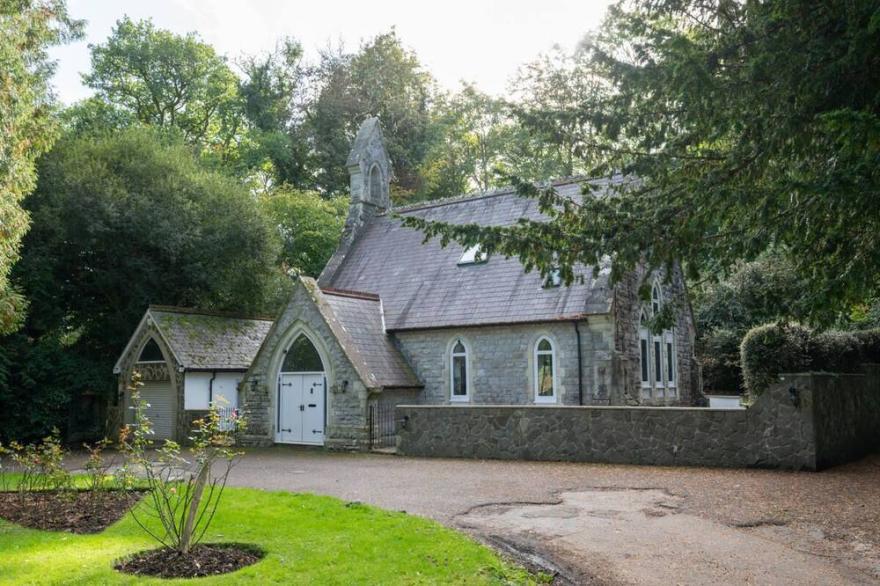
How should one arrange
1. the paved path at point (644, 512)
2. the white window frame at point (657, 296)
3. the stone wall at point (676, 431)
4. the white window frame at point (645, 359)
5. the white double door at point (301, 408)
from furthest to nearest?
1. the white window frame at point (657, 296)
2. the white window frame at point (645, 359)
3. the white double door at point (301, 408)
4. the stone wall at point (676, 431)
5. the paved path at point (644, 512)

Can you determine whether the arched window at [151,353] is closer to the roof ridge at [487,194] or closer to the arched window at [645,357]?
the roof ridge at [487,194]

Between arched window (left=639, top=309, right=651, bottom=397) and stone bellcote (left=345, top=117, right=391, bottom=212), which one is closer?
arched window (left=639, top=309, right=651, bottom=397)

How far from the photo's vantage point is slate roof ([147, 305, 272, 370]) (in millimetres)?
23625

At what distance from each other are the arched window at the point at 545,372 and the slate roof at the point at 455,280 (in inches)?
36.3

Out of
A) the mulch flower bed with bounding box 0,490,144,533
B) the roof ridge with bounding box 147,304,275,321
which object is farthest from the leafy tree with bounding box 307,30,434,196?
the mulch flower bed with bounding box 0,490,144,533

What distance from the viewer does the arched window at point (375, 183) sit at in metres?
30.7

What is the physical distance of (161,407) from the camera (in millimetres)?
24188

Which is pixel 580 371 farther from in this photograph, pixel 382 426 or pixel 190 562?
pixel 190 562

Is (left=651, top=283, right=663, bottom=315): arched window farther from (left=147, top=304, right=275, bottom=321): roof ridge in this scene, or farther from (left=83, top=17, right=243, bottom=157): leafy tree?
(left=83, top=17, right=243, bottom=157): leafy tree

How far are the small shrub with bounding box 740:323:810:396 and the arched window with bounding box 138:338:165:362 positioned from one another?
1761 centimetres

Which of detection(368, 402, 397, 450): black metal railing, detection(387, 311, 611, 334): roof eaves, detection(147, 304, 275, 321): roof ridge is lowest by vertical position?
detection(368, 402, 397, 450): black metal railing

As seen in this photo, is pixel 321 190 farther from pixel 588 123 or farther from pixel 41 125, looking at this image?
pixel 588 123

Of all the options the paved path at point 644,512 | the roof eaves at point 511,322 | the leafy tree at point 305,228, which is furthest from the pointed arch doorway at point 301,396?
the leafy tree at point 305,228

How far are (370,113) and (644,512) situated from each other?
37.8 m
